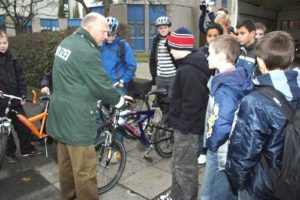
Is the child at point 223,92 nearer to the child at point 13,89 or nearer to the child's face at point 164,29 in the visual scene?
the child's face at point 164,29

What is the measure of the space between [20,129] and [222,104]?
3380 mm

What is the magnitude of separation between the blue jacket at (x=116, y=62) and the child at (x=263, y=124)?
2.50 m

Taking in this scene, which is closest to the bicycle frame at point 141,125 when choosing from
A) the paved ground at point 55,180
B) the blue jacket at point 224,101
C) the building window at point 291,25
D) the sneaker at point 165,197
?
the paved ground at point 55,180

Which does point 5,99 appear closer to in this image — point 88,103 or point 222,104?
point 88,103

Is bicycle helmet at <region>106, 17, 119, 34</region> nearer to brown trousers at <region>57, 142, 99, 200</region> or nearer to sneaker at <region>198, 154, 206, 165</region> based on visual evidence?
brown trousers at <region>57, 142, 99, 200</region>

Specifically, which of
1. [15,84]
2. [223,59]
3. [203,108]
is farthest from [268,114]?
[15,84]

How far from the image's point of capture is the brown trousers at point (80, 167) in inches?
113

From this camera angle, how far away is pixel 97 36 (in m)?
2.82

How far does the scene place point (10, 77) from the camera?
4.25 metres

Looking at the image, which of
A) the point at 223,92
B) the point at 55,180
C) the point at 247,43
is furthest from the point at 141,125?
the point at 223,92

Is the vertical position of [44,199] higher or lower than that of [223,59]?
lower

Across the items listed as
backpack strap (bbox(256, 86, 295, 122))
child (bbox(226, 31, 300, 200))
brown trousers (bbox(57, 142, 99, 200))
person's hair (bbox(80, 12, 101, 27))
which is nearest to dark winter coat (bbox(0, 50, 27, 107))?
brown trousers (bbox(57, 142, 99, 200))

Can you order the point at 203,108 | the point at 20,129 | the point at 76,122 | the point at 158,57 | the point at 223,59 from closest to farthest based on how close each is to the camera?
the point at 223,59 < the point at 76,122 < the point at 203,108 < the point at 20,129 < the point at 158,57

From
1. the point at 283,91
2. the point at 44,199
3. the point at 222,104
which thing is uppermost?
the point at 283,91
